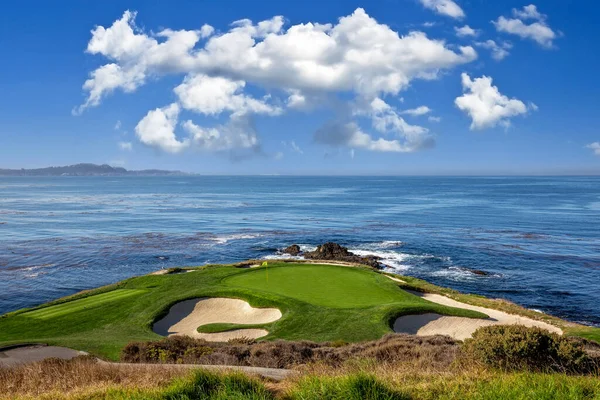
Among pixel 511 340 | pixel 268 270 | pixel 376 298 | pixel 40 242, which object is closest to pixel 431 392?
pixel 511 340

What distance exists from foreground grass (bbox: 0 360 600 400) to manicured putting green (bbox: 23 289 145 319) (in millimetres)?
14381

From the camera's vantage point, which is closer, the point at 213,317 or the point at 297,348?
the point at 297,348

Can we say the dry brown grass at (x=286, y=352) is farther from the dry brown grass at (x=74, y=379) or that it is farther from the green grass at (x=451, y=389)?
the green grass at (x=451, y=389)

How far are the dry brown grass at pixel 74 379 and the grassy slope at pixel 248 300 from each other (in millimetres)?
5960

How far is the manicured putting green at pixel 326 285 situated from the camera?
23.0 meters

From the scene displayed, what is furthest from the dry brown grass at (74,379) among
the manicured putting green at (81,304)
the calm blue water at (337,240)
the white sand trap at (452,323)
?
the calm blue water at (337,240)

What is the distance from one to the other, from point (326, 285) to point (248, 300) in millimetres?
4539

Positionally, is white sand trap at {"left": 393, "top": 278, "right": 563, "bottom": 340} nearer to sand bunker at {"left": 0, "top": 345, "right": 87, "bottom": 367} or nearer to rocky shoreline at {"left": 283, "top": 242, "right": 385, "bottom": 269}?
sand bunker at {"left": 0, "top": 345, "right": 87, "bottom": 367}

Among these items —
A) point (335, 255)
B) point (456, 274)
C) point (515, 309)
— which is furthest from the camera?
point (335, 255)

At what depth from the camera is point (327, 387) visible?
7703 mm

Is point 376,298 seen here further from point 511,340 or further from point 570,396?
point 570,396

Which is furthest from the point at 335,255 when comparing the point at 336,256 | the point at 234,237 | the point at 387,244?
the point at 234,237

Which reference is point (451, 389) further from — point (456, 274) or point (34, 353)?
point (456, 274)

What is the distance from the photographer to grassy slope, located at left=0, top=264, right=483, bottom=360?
758 inches
